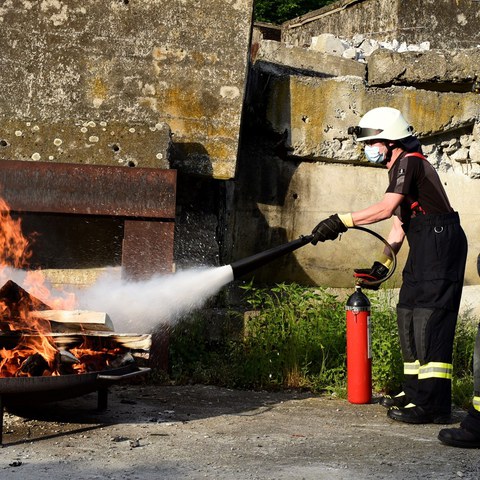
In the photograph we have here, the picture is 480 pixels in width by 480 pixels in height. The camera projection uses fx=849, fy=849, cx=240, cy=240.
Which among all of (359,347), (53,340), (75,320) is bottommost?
(359,347)

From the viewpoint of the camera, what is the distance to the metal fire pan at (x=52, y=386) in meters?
5.06

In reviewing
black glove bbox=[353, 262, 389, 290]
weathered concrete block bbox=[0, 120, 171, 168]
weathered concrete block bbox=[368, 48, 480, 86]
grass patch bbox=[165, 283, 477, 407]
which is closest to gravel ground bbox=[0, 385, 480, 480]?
grass patch bbox=[165, 283, 477, 407]

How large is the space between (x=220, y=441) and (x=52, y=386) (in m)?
1.10

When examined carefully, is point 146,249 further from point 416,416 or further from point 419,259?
point 416,416

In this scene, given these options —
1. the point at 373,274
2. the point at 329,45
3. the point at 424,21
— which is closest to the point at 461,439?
the point at 373,274

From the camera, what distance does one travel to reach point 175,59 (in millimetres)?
8148

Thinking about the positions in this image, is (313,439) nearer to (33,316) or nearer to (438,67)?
(33,316)

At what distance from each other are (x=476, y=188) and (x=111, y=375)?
5.25 m

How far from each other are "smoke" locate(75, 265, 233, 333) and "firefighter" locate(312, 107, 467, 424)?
1.06 m

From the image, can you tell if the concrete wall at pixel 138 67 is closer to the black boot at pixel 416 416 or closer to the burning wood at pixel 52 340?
the burning wood at pixel 52 340

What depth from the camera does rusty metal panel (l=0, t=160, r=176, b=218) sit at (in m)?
7.14

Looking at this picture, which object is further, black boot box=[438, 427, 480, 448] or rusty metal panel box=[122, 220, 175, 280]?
rusty metal panel box=[122, 220, 175, 280]

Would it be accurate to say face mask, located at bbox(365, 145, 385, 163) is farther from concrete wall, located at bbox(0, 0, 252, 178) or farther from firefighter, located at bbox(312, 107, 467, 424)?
concrete wall, located at bbox(0, 0, 252, 178)

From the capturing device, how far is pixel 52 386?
5.12 m
